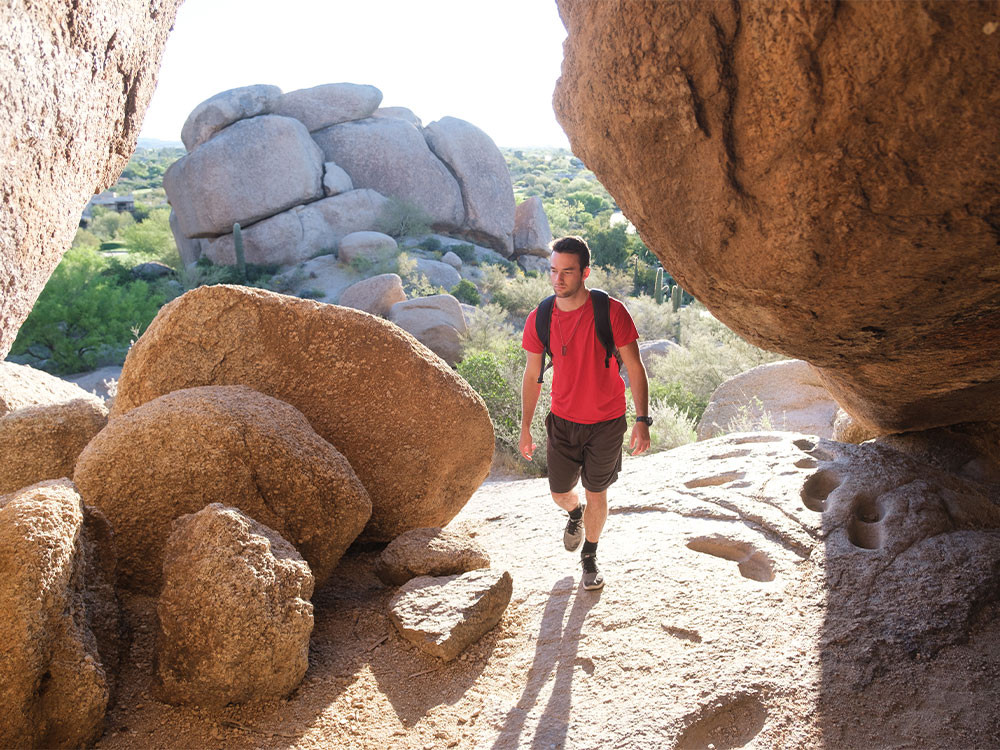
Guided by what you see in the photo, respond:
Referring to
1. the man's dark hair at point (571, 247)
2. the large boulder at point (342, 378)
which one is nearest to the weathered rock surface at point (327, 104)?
the large boulder at point (342, 378)

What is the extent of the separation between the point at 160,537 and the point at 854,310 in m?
3.02

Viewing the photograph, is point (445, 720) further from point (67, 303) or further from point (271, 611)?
point (67, 303)

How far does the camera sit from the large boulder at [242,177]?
23.4m

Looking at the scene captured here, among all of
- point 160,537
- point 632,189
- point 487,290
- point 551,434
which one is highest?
point 632,189

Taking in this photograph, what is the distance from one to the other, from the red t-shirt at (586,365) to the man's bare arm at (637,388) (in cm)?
5

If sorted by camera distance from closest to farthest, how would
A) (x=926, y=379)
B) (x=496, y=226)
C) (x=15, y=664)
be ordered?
(x=15, y=664), (x=926, y=379), (x=496, y=226)

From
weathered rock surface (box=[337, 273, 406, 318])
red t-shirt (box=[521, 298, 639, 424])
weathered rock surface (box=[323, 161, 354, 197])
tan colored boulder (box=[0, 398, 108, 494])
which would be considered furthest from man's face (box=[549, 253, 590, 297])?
weathered rock surface (box=[323, 161, 354, 197])

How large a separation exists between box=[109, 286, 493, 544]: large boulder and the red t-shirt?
914 mm

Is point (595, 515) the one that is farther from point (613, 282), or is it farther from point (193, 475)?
point (613, 282)

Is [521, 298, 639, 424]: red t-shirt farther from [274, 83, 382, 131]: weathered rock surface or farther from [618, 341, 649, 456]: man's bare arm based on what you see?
[274, 83, 382, 131]: weathered rock surface

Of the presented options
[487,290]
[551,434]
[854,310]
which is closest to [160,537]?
[551,434]

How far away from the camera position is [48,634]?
2.41 m

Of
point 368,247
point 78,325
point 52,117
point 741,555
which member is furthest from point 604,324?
point 368,247

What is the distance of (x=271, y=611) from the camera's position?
277 cm
